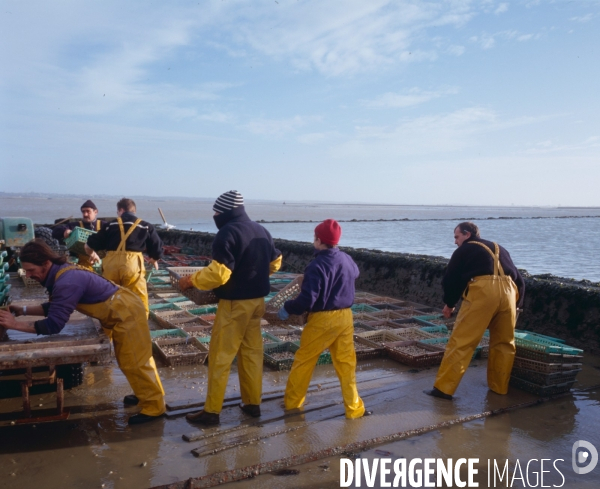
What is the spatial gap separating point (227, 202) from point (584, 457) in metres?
3.35

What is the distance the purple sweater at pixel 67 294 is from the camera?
11.8ft

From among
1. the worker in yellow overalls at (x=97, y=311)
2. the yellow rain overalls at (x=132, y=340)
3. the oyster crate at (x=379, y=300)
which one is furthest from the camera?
the oyster crate at (x=379, y=300)

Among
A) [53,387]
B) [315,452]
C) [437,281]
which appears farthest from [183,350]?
[437,281]

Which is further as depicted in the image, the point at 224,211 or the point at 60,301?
the point at 224,211

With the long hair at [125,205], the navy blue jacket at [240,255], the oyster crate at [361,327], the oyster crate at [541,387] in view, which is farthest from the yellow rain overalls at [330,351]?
the oyster crate at [361,327]

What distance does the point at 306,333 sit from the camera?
430 centimetres

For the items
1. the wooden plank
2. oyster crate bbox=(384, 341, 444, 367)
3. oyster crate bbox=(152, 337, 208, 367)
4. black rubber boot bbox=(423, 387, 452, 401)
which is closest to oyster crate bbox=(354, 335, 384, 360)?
oyster crate bbox=(384, 341, 444, 367)

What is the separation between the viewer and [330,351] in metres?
4.34

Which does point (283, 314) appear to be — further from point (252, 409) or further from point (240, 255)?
point (252, 409)

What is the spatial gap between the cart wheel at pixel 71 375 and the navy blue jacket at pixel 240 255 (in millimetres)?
1683

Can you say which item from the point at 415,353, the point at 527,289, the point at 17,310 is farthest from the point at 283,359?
the point at 527,289

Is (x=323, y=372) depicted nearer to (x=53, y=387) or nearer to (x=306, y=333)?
(x=306, y=333)

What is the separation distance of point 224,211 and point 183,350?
8.34 feet

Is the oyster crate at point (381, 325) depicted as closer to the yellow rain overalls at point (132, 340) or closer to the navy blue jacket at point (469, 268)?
the navy blue jacket at point (469, 268)
